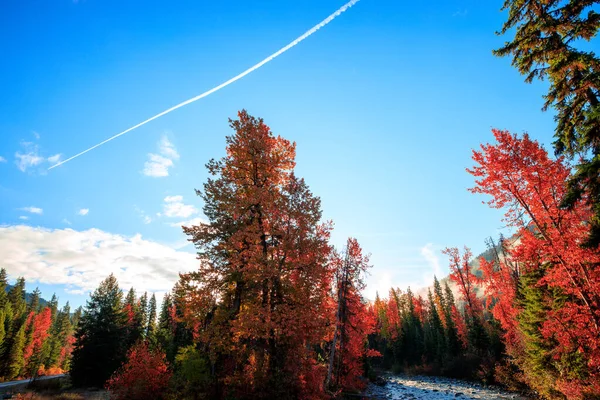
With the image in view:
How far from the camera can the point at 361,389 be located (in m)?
28.7

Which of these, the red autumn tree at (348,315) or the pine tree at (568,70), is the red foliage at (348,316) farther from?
the pine tree at (568,70)

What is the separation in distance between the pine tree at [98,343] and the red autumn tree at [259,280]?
24904mm

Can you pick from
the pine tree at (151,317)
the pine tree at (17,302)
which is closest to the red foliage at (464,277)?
the pine tree at (151,317)

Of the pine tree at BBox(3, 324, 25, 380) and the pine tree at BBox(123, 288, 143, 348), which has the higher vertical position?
the pine tree at BBox(123, 288, 143, 348)

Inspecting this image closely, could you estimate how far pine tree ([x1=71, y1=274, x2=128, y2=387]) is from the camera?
2819 cm

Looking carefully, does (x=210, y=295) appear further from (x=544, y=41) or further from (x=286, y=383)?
(x=544, y=41)

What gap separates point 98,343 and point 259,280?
29.7 metres

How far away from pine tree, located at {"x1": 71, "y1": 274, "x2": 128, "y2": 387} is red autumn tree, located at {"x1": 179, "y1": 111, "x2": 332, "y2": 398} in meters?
24.9

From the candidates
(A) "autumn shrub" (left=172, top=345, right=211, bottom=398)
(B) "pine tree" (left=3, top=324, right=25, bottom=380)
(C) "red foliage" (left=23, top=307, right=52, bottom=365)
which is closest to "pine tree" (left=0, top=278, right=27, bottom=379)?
(B) "pine tree" (left=3, top=324, right=25, bottom=380)

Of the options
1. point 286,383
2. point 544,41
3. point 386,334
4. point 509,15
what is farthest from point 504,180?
point 386,334

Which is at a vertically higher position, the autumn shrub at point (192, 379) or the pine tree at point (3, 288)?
the pine tree at point (3, 288)

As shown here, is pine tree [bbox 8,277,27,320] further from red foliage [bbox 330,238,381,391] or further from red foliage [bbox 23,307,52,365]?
red foliage [bbox 330,238,381,391]

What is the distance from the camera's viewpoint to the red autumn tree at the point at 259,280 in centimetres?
1187

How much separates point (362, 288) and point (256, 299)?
44.3 ft
